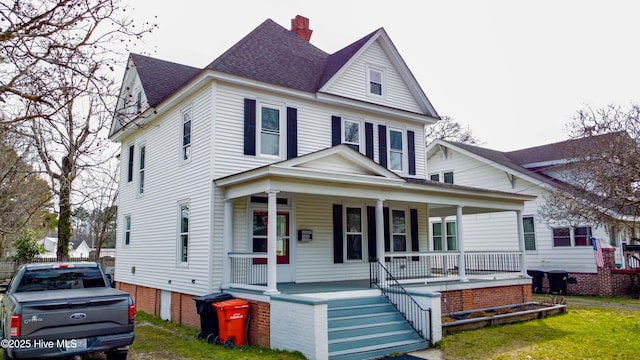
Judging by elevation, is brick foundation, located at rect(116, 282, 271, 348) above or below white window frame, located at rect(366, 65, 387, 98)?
below

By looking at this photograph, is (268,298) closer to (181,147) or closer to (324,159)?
(324,159)

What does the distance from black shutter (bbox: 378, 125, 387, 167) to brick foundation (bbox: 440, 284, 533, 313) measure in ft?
15.6

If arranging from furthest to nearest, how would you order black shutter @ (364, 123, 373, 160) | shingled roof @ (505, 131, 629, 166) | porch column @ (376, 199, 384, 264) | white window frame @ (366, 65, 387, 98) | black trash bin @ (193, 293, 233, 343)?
white window frame @ (366, 65, 387, 98) → black shutter @ (364, 123, 373, 160) → shingled roof @ (505, 131, 629, 166) → porch column @ (376, 199, 384, 264) → black trash bin @ (193, 293, 233, 343)

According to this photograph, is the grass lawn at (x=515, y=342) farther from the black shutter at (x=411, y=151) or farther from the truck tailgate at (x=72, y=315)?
the black shutter at (x=411, y=151)

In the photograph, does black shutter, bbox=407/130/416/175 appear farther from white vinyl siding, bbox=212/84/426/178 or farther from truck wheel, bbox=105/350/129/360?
truck wheel, bbox=105/350/129/360

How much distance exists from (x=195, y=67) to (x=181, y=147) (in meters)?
6.15

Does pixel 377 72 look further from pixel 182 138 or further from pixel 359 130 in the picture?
pixel 182 138

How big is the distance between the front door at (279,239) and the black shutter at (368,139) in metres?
3.59

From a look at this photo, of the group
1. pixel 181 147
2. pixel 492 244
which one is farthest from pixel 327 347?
pixel 492 244

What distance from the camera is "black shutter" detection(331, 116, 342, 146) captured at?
14.5m

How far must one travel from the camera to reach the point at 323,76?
49.0ft

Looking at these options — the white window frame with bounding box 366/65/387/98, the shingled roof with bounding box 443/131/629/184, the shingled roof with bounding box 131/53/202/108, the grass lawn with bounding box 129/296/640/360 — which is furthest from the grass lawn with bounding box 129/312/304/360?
the shingled roof with bounding box 443/131/629/184

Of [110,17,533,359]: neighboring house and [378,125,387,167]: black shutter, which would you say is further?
[378,125,387,167]: black shutter

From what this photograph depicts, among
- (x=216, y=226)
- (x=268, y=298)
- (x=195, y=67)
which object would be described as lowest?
(x=268, y=298)
